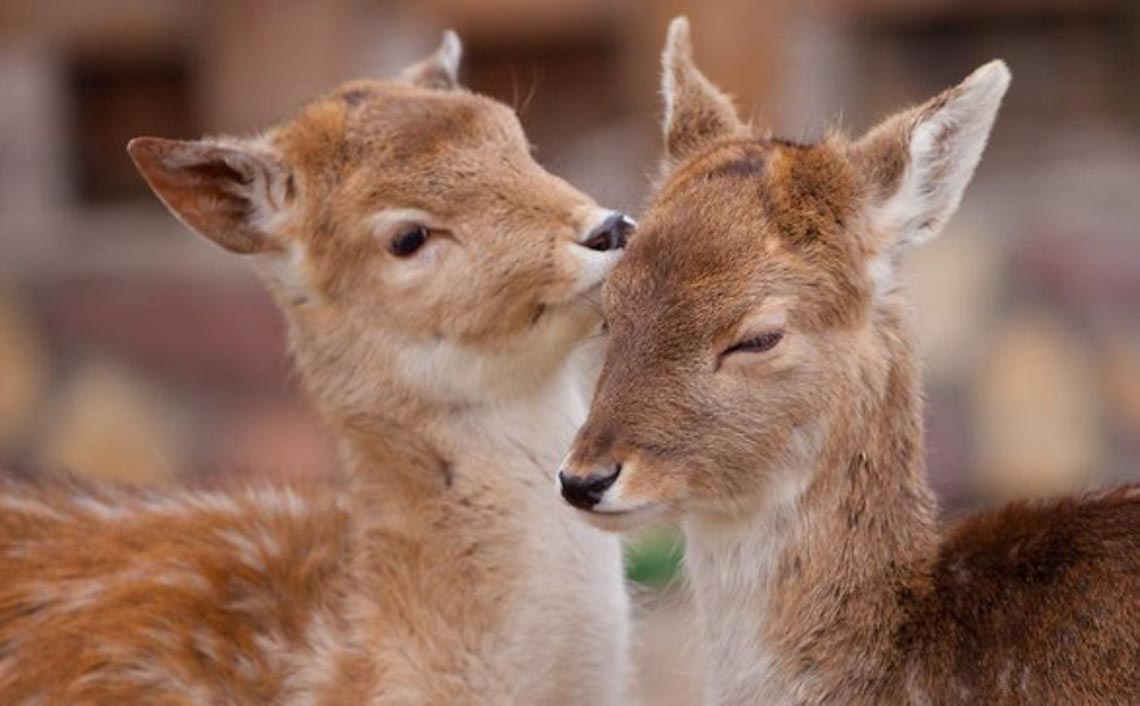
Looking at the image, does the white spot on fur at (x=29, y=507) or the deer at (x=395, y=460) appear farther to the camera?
the white spot on fur at (x=29, y=507)

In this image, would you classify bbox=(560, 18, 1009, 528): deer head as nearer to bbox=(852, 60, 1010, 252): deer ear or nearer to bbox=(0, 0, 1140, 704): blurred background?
bbox=(852, 60, 1010, 252): deer ear

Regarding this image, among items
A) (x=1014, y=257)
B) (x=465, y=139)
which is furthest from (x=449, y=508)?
(x=1014, y=257)

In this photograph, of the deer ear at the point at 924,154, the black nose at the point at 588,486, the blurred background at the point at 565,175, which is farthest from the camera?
the blurred background at the point at 565,175

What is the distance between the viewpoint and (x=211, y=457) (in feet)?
44.9

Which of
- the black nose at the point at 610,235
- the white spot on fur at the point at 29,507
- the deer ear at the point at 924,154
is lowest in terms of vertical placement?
the white spot on fur at the point at 29,507

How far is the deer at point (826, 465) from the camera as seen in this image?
253 inches

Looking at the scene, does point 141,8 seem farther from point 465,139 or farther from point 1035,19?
point 465,139

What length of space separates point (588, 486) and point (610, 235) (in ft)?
3.82

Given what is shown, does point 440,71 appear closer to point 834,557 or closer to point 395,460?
point 395,460

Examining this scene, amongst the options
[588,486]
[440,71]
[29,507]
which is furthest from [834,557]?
[29,507]

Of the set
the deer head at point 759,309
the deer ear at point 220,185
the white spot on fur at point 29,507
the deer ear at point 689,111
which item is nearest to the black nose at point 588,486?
the deer head at point 759,309

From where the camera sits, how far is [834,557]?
6.69m

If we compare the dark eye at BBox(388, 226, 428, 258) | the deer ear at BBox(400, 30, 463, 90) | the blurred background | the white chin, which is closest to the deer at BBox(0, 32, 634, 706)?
the dark eye at BBox(388, 226, 428, 258)

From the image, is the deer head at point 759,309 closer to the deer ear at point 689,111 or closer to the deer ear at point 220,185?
the deer ear at point 689,111
